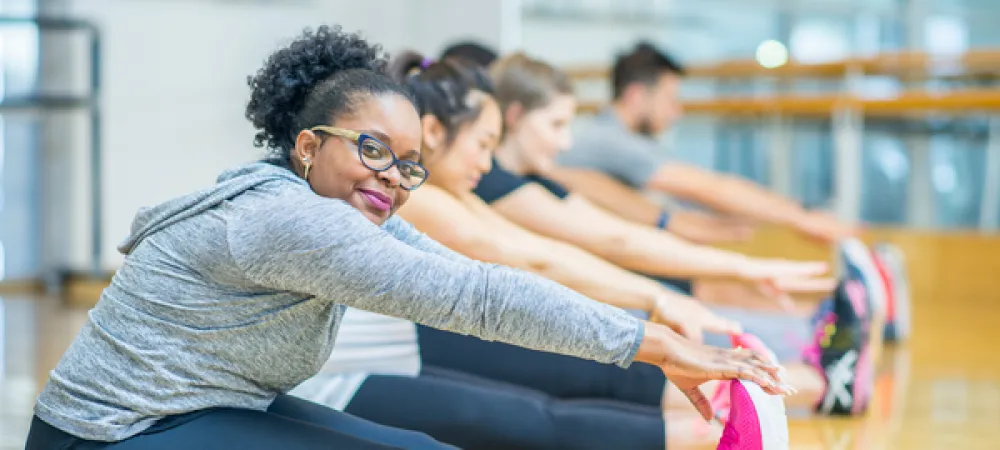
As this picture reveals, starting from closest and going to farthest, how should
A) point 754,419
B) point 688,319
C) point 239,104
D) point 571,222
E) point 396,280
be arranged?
point 396,280 → point 754,419 → point 688,319 → point 571,222 → point 239,104

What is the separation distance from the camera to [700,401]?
154 centimetres

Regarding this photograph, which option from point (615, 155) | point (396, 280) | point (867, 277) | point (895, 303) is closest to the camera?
point (396, 280)

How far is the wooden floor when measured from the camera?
2.62 meters

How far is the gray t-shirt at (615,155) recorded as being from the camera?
12.8ft

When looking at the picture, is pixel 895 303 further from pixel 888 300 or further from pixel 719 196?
pixel 719 196

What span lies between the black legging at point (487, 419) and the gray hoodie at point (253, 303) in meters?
0.56

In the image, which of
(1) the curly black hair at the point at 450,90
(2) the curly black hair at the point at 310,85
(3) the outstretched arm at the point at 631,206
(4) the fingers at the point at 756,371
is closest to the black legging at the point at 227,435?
(2) the curly black hair at the point at 310,85

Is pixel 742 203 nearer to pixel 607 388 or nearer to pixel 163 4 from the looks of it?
pixel 607 388

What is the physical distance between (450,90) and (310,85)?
0.86 m

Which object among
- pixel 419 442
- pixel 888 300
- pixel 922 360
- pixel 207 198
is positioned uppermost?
pixel 207 198

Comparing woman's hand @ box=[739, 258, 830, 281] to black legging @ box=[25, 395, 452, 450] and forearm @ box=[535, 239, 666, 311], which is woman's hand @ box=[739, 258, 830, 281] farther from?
black legging @ box=[25, 395, 452, 450]

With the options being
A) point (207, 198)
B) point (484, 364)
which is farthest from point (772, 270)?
point (207, 198)

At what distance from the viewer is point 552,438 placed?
2006 mm

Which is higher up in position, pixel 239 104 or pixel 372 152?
pixel 372 152
